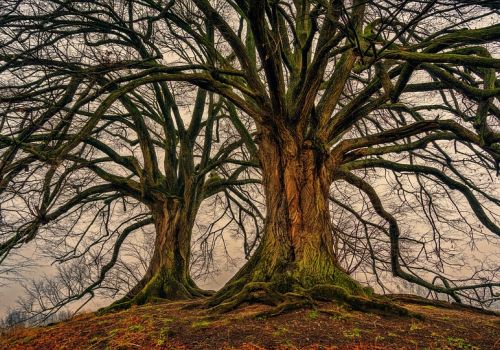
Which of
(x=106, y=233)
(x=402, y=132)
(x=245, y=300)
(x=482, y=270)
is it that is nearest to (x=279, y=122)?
(x=402, y=132)

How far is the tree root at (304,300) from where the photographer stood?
3979 mm

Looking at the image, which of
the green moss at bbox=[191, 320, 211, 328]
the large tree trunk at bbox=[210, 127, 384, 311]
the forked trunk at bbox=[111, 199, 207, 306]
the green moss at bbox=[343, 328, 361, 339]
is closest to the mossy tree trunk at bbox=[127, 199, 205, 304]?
the forked trunk at bbox=[111, 199, 207, 306]

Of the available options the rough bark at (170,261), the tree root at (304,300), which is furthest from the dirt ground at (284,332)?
the rough bark at (170,261)

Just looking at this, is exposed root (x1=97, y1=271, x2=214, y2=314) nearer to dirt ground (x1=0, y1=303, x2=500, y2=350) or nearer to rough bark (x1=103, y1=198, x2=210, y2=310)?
rough bark (x1=103, y1=198, x2=210, y2=310)

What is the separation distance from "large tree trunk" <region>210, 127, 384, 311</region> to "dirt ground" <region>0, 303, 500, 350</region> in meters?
0.31

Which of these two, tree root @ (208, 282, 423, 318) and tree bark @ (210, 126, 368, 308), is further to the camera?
tree bark @ (210, 126, 368, 308)

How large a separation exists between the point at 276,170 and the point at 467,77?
343cm

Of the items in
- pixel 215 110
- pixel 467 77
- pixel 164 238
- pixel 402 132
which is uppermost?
pixel 215 110

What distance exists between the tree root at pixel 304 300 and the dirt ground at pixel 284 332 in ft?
0.34

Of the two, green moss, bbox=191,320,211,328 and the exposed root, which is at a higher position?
the exposed root

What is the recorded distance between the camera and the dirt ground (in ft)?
10.0

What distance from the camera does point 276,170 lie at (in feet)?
18.2

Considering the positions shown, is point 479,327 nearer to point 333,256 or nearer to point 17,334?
point 333,256

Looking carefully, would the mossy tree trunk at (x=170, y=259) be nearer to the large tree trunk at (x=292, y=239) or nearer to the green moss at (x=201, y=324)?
the large tree trunk at (x=292, y=239)
